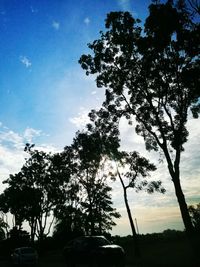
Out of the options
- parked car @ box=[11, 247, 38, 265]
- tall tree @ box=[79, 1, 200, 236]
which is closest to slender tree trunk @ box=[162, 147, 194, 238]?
tall tree @ box=[79, 1, 200, 236]

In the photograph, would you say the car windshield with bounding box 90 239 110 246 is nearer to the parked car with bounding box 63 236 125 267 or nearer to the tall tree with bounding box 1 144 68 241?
the parked car with bounding box 63 236 125 267

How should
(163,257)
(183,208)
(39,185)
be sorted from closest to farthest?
1. (183,208)
2. (163,257)
3. (39,185)

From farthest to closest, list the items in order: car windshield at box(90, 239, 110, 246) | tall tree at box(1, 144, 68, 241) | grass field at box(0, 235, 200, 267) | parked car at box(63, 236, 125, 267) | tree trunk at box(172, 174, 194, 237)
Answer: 1. tall tree at box(1, 144, 68, 241)
2. tree trunk at box(172, 174, 194, 237)
3. grass field at box(0, 235, 200, 267)
4. car windshield at box(90, 239, 110, 246)
5. parked car at box(63, 236, 125, 267)

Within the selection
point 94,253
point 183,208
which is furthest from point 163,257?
point 94,253

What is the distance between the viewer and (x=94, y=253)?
1788cm

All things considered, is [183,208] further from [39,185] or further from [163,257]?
[39,185]

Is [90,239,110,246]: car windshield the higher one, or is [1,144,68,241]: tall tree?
[1,144,68,241]: tall tree

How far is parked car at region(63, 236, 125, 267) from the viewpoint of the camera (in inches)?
682

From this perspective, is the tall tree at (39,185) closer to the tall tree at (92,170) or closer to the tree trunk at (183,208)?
the tall tree at (92,170)

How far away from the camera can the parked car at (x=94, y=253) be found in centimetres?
1732

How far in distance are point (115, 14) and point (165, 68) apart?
18.6 feet

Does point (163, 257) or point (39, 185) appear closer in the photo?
point (163, 257)

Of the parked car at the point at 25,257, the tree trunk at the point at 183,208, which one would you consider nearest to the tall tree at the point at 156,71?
the tree trunk at the point at 183,208

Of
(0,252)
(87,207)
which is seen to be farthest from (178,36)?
(0,252)
